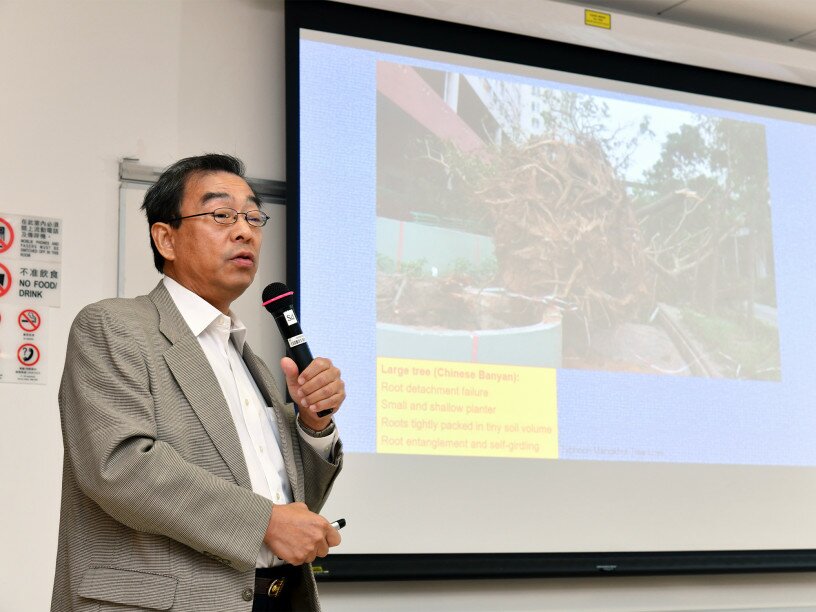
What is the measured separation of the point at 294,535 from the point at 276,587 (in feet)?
0.62

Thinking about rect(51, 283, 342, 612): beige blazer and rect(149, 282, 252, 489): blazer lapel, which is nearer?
rect(51, 283, 342, 612): beige blazer

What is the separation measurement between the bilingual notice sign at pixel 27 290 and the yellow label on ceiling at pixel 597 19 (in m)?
2.18

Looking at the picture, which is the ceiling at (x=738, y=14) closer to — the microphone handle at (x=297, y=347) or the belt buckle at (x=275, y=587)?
the microphone handle at (x=297, y=347)

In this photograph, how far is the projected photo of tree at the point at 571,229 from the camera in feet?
11.8

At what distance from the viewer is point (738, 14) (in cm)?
421

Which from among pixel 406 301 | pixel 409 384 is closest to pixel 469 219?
pixel 406 301

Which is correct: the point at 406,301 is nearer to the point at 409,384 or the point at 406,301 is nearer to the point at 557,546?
the point at 409,384

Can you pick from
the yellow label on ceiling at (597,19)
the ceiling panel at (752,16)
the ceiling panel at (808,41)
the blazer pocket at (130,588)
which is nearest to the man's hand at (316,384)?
the blazer pocket at (130,588)

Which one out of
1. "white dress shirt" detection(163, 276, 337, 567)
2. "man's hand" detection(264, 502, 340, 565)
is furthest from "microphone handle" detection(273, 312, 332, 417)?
"man's hand" detection(264, 502, 340, 565)

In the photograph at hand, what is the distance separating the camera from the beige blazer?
1602mm

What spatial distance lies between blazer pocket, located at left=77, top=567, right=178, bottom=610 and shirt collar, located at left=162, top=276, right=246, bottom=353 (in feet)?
1.52

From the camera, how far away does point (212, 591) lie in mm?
1639

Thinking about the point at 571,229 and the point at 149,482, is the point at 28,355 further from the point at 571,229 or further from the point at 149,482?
the point at 571,229

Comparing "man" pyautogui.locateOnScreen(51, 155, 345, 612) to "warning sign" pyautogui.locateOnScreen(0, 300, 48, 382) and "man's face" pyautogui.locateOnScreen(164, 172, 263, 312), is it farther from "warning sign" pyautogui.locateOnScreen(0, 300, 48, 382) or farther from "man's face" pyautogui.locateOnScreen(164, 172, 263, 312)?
"warning sign" pyautogui.locateOnScreen(0, 300, 48, 382)
